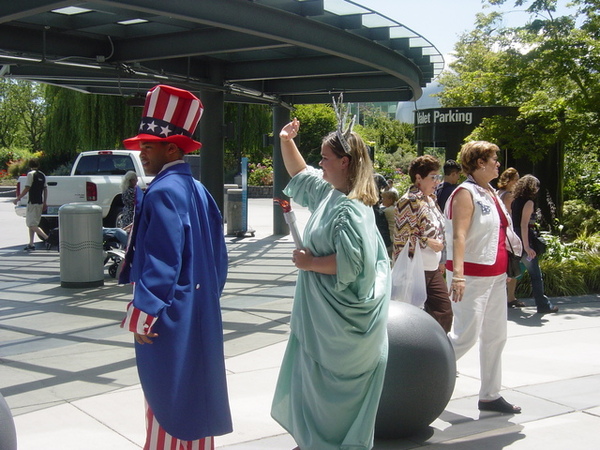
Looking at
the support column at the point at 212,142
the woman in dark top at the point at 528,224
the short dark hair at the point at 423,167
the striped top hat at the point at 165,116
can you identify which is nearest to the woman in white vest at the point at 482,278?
the short dark hair at the point at 423,167

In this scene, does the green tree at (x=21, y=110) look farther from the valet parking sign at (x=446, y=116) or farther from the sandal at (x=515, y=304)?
the sandal at (x=515, y=304)

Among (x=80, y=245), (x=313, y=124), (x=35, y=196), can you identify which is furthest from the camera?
(x=313, y=124)

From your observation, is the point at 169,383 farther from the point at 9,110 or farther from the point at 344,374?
the point at 9,110

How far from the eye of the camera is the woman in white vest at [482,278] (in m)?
5.14

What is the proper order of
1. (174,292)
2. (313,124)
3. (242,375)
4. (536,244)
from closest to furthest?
(174,292)
(242,375)
(536,244)
(313,124)

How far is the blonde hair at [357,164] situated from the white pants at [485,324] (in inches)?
62.4

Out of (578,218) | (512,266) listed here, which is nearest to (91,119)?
(578,218)

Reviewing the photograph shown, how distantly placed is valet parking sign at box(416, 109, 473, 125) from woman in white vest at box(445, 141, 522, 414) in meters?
13.5

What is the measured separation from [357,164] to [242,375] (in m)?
2.79

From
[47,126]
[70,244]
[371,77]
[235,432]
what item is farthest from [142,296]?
[47,126]

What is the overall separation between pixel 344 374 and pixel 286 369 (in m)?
0.43

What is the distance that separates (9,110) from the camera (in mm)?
51062

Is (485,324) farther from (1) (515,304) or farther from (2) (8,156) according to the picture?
(2) (8,156)

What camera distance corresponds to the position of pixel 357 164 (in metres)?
3.95
